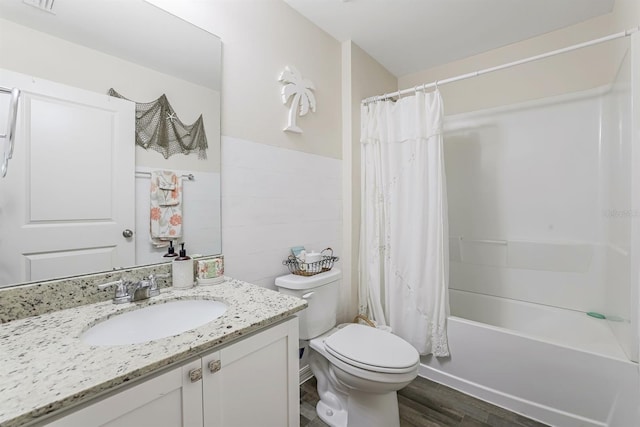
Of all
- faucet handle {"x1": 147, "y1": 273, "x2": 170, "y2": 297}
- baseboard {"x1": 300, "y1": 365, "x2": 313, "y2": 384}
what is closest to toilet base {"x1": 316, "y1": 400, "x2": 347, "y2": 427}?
baseboard {"x1": 300, "y1": 365, "x2": 313, "y2": 384}

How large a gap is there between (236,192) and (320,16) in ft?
4.31

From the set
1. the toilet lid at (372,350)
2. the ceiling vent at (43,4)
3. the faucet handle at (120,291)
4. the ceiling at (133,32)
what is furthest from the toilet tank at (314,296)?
the ceiling vent at (43,4)

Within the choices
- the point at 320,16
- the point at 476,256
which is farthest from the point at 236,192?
the point at 476,256

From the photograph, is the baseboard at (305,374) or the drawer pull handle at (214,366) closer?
the drawer pull handle at (214,366)

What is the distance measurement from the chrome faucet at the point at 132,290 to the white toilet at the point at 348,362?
2.09ft

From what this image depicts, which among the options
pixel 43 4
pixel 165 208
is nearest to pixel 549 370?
pixel 165 208

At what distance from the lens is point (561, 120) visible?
2051mm

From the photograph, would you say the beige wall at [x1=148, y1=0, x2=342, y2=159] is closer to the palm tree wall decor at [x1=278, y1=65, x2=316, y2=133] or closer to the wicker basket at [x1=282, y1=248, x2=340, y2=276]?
the palm tree wall decor at [x1=278, y1=65, x2=316, y2=133]

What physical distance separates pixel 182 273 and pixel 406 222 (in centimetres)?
144

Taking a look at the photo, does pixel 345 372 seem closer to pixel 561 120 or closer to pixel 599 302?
pixel 599 302

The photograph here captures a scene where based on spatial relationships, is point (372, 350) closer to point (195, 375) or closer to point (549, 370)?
point (195, 375)

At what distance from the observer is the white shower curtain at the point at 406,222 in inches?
71.9

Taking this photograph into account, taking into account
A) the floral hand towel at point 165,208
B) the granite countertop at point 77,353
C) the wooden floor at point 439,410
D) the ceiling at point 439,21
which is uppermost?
the ceiling at point 439,21

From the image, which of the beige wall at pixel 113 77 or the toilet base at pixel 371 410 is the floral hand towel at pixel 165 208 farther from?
the toilet base at pixel 371 410
